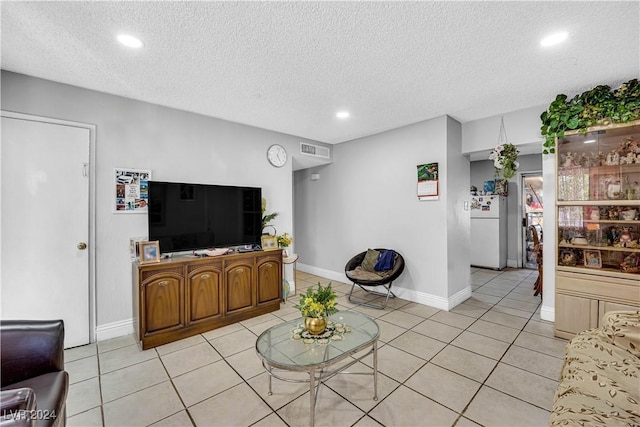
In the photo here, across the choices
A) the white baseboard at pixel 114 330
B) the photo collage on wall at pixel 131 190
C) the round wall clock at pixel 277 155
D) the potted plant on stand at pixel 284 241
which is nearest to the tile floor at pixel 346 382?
the white baseboard at pixel 114 330

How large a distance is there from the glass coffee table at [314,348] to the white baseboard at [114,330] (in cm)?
191

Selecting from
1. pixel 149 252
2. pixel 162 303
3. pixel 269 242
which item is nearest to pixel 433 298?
pixel 269 242

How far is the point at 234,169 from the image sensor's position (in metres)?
3.88

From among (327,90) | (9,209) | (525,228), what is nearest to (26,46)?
(9,209)

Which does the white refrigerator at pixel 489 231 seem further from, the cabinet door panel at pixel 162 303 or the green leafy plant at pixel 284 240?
the cabinet door panel at pixel 162 303

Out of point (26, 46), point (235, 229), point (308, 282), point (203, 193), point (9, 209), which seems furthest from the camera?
point (308, 282)

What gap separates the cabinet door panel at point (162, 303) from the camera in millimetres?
2707

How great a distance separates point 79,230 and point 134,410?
1.87 m

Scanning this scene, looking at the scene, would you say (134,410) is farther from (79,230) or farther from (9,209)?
(9,209)

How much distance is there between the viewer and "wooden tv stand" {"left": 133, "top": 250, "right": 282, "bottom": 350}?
107 inches

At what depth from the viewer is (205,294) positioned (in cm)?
307

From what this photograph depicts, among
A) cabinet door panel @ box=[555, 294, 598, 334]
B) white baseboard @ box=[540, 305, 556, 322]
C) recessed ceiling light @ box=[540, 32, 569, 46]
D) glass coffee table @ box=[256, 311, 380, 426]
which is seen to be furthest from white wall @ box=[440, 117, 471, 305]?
glass coffee table @ box=[256, 311, 380, 426]

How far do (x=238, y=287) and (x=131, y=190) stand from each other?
1.62 m

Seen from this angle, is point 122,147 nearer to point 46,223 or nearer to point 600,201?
point 46,223
